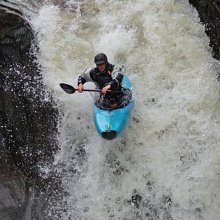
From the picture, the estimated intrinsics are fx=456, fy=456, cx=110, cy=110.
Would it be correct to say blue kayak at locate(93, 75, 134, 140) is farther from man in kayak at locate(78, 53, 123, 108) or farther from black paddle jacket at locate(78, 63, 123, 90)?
black paddle jacket at locate(78, 63, 123, 90)

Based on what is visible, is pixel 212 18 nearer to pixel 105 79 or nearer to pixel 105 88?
pixel 105 79

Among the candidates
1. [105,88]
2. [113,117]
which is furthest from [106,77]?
[113,117]

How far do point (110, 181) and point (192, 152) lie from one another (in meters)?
1.39

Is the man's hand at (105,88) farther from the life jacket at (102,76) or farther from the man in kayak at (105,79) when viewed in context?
the life jacket at (102,76)

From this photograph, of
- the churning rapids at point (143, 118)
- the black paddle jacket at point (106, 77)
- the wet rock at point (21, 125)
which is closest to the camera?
the black paddle jacket at point (106, 77)

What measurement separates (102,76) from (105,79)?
0.23 ft

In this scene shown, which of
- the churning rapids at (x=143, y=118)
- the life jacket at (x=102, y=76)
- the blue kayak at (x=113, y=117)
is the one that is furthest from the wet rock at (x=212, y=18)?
the life jacket at (x=102, y=76)

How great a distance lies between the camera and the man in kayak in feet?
22.5

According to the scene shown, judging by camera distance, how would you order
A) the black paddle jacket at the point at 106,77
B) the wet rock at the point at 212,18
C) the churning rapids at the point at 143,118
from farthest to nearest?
the wet rock at the point at 212,18
the churning rapids at the point at 143,118
the black paddle jacket at the point at 106,77

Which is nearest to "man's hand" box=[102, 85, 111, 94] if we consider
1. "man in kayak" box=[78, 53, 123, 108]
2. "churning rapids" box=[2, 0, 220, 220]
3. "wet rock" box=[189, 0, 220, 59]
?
"man in kayak" box=[78, 53, 123, 108]

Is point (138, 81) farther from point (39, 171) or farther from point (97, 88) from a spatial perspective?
point (39, 171)

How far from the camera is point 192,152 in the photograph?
7258 mm

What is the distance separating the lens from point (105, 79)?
7188mm

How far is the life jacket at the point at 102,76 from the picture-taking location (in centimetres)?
709
